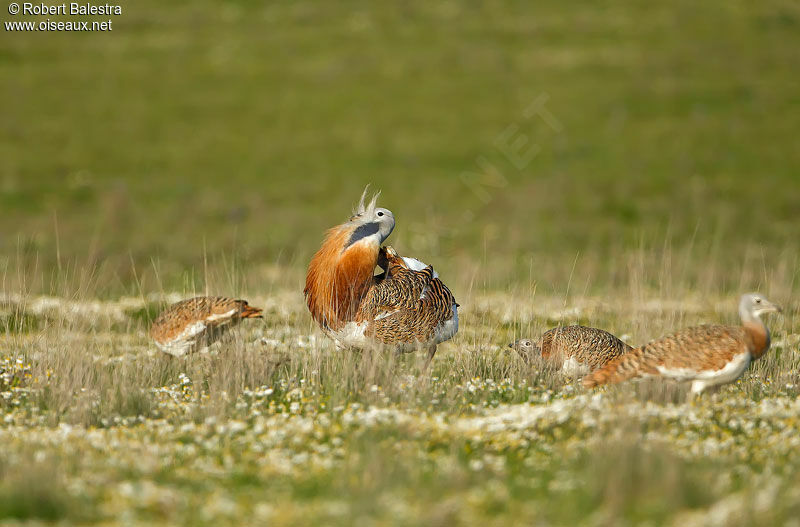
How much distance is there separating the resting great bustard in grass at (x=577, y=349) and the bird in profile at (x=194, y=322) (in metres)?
3.21

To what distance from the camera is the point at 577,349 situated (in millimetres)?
10531

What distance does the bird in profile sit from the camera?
10.7 m

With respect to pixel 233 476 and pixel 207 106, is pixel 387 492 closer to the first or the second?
pixel 233 476

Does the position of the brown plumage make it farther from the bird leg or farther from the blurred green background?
the blurred green background

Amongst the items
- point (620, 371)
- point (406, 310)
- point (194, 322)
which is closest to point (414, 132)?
point (194, 322)

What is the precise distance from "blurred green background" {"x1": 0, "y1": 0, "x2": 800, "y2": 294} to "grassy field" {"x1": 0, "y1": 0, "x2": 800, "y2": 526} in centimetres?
16

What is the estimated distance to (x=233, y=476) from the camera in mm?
6816

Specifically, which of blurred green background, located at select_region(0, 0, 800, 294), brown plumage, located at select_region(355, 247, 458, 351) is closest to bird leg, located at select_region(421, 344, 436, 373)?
brown plumage, located at select_region(355, 247, 458, 351)

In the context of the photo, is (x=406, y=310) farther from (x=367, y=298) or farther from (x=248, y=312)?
(x=248, y=312)

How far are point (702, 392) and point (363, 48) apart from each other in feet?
123

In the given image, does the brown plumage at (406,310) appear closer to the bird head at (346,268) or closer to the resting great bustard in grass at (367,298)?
the resting great bustard in grass at (367,298)

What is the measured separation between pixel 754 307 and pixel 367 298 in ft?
12.6

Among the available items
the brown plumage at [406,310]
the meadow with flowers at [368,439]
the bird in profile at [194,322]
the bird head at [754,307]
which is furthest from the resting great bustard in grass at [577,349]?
the bird in profile at [194,322]

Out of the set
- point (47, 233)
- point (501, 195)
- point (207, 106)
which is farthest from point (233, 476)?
point (207, 106)
